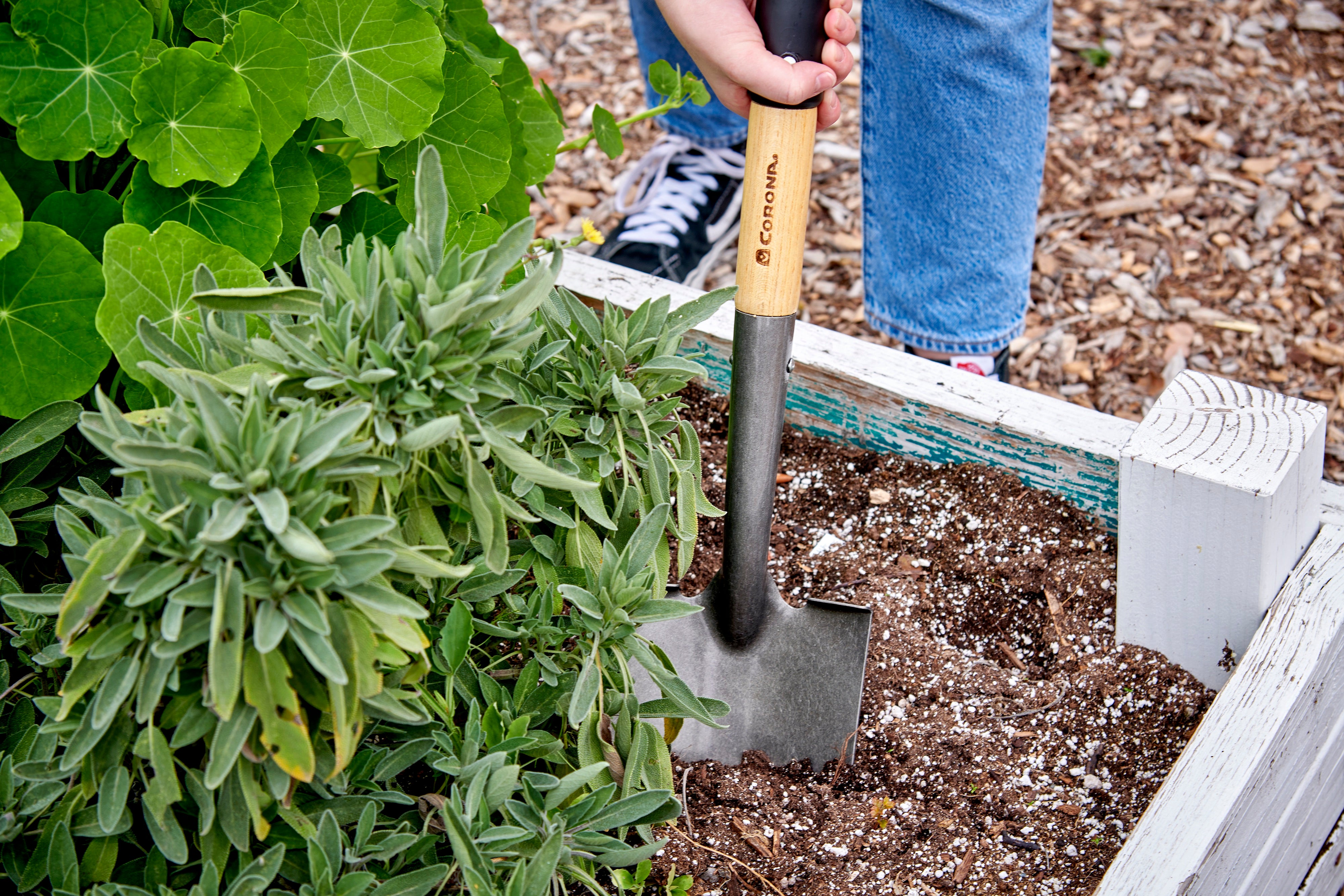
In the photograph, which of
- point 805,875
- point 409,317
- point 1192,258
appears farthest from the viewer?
point 1192,258

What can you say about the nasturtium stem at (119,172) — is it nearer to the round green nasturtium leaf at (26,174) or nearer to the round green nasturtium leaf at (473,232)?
the round green nasturtium leaf at (26,174)

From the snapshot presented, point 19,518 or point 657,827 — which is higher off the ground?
point 19,518

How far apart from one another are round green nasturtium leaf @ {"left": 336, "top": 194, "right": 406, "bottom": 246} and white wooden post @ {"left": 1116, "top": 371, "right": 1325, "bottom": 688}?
33.2 inches

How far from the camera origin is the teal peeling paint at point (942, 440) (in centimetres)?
139

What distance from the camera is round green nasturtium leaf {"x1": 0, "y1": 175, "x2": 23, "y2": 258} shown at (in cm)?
90

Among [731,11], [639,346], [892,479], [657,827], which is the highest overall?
[731,11]

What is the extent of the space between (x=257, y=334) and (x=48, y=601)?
0.84 ft

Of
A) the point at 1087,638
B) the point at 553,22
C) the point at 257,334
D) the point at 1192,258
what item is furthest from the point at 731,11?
the point at 553,22

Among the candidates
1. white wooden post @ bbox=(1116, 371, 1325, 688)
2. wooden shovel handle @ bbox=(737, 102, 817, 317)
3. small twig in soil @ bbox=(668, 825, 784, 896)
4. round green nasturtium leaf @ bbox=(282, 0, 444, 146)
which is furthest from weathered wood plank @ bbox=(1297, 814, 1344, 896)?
round green nasturtium leaf @ bbox=(282, 0, 444, 146)

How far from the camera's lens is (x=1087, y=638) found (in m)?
1.33

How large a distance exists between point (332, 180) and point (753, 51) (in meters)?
0.47

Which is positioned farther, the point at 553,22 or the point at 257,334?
the point at 553,22

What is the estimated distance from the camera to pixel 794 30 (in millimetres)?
1113

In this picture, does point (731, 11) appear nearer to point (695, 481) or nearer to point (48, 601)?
point (695, 481)
